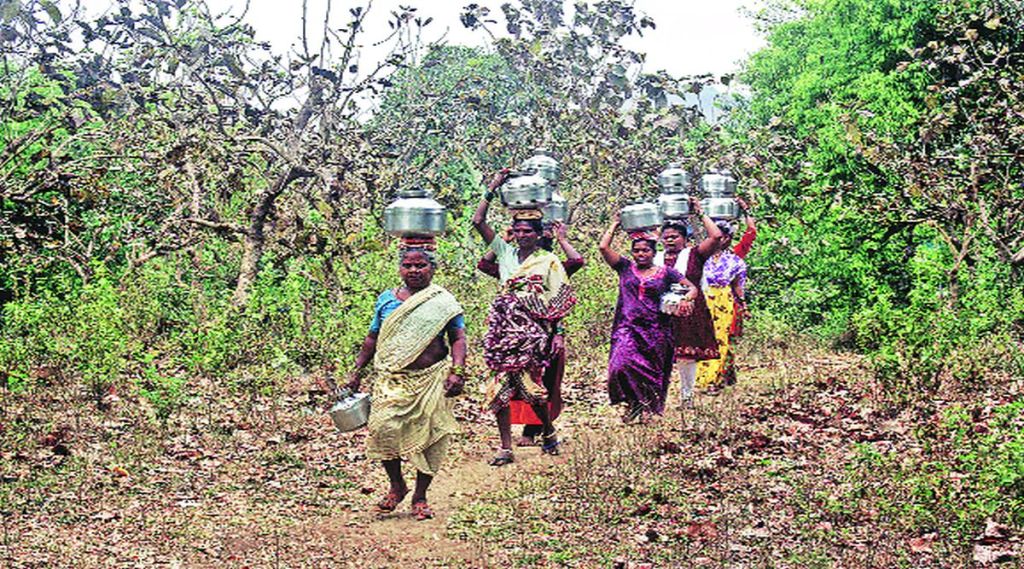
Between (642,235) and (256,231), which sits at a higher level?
(256,231)

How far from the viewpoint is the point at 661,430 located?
9.20 metres

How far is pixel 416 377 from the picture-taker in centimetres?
720

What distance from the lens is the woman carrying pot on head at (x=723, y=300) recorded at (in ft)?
37.8

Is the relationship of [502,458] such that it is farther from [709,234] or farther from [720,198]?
[720,198]

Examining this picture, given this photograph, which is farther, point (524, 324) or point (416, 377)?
point (524, 324)

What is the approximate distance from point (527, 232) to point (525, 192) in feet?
1.05

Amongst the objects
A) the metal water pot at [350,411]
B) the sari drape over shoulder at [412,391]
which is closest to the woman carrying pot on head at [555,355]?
the sari drape over shoulder at [412,391]

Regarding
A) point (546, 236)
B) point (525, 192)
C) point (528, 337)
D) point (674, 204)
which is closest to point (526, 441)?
point (528, 337)

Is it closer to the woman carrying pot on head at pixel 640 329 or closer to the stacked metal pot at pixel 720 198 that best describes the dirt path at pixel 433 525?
the woman carrying pot on head at pixel 640 329

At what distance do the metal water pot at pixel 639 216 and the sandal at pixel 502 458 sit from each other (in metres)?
2.10

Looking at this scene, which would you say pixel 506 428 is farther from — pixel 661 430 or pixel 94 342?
pixel 94 342

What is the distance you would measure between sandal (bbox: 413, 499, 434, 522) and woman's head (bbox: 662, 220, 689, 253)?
416 cm

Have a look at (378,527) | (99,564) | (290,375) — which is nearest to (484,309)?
(290,375)

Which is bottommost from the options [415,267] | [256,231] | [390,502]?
[390,502]
